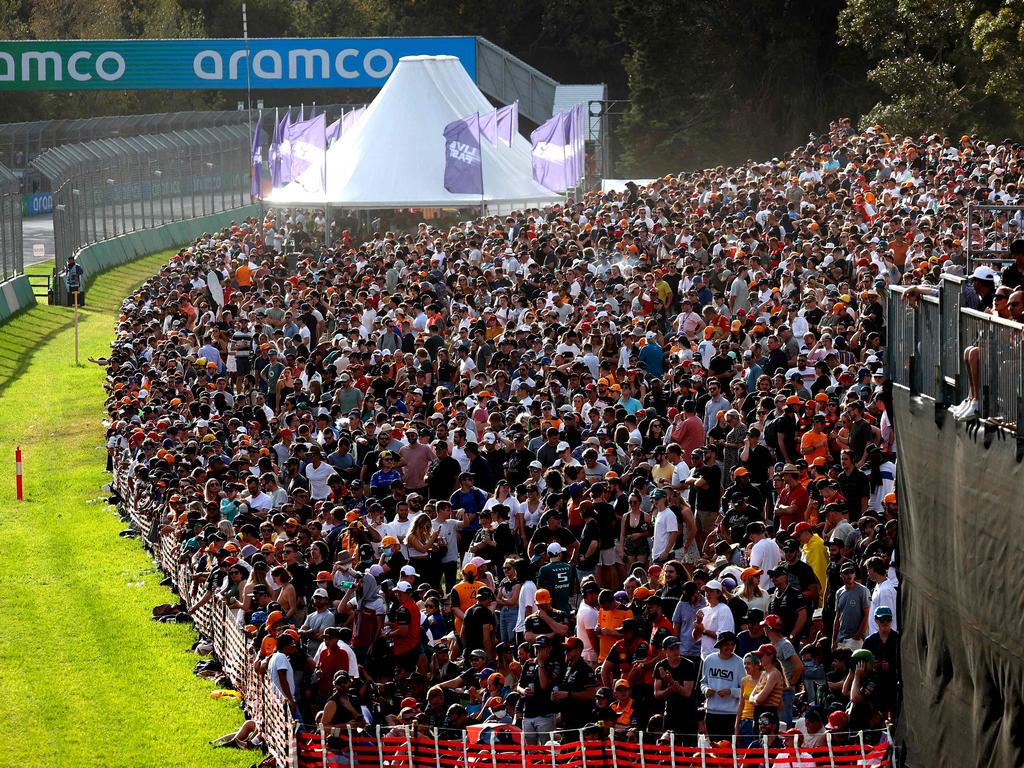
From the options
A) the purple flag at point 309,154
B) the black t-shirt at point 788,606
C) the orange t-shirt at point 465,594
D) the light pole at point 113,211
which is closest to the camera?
the black t-shirt at point 788,606

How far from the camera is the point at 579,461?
17.5 meters

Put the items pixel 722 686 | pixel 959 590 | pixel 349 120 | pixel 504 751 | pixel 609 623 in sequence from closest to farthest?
pixel 959 590
pixel 722 686
pixel 504 751
pixel 609 623
pixel 349 120

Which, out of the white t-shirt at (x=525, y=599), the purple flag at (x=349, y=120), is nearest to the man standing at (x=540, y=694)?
the white t-shirt at (x=525, y=599)

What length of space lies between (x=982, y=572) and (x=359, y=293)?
19.3m

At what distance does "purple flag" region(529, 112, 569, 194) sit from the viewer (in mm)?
39812

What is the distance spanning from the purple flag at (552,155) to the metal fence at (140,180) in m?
14.0

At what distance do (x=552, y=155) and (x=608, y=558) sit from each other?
25.2 metres

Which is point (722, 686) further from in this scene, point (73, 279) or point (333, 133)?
point (333, 133)

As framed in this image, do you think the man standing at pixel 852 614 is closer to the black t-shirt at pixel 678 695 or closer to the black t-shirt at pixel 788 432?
the black t-shirt at pixel 678 695

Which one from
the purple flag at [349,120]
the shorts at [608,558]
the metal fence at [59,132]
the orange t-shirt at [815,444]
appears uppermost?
the metal fence at [59,132]

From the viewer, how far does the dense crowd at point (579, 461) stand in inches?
514

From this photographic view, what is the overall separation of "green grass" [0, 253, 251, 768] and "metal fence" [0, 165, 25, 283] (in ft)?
36.0

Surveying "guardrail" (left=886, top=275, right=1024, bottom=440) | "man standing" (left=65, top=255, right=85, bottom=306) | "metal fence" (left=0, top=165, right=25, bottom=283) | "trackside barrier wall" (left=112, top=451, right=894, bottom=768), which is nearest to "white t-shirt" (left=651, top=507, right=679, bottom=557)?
"trackside barrier wall" (left=112, top=451, right=894, bottom=768)

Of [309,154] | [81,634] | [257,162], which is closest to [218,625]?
[81,634]
